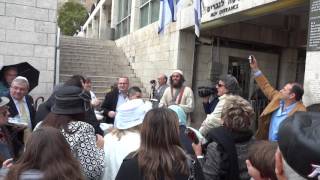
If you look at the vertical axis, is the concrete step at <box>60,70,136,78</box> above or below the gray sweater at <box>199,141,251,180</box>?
above

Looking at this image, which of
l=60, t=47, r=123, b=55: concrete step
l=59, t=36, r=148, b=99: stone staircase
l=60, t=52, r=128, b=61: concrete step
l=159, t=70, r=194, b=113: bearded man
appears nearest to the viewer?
l=159, t=70, r=194, b=113: bearded man

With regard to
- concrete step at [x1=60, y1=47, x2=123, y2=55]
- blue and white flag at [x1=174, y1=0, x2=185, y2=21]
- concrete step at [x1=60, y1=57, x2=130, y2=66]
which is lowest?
concrete step at [x1=60, y1=57, x2=130, y2=66]

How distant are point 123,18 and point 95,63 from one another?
4264 mm

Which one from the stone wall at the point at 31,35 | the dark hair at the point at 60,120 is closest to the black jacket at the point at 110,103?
the stone wall at the point at 31,35

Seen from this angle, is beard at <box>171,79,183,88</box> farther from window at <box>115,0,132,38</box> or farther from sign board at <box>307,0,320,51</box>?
window at <box>115,0,132,38</box>

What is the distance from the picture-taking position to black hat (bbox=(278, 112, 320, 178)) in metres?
1.09

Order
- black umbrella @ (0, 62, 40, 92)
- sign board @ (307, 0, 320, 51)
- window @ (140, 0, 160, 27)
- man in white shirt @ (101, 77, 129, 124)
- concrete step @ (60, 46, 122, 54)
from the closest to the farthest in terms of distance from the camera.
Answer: sign board @ (307, 0, 320, 51) < black umbrella @ (0, 62, 40, 92) < man in white shirt @ (101, 77, 129, 124) < window @ (140, 0, 160, 27) < concrete step @ (60, 46, 122, 54)

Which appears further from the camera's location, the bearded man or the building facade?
the building facade

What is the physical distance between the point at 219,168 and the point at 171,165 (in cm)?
99

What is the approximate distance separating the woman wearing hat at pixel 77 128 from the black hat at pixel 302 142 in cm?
185

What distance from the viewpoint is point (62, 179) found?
1.93 m

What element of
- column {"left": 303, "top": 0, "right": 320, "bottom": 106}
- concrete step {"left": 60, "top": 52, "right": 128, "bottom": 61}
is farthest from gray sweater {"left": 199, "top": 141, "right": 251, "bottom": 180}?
concrete step {"left": 60, "top": 52, "right": 128, "bottom": 61}

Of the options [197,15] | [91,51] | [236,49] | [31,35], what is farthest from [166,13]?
[91,51]

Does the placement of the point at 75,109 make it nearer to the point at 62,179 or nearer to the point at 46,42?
the point at 62,179
